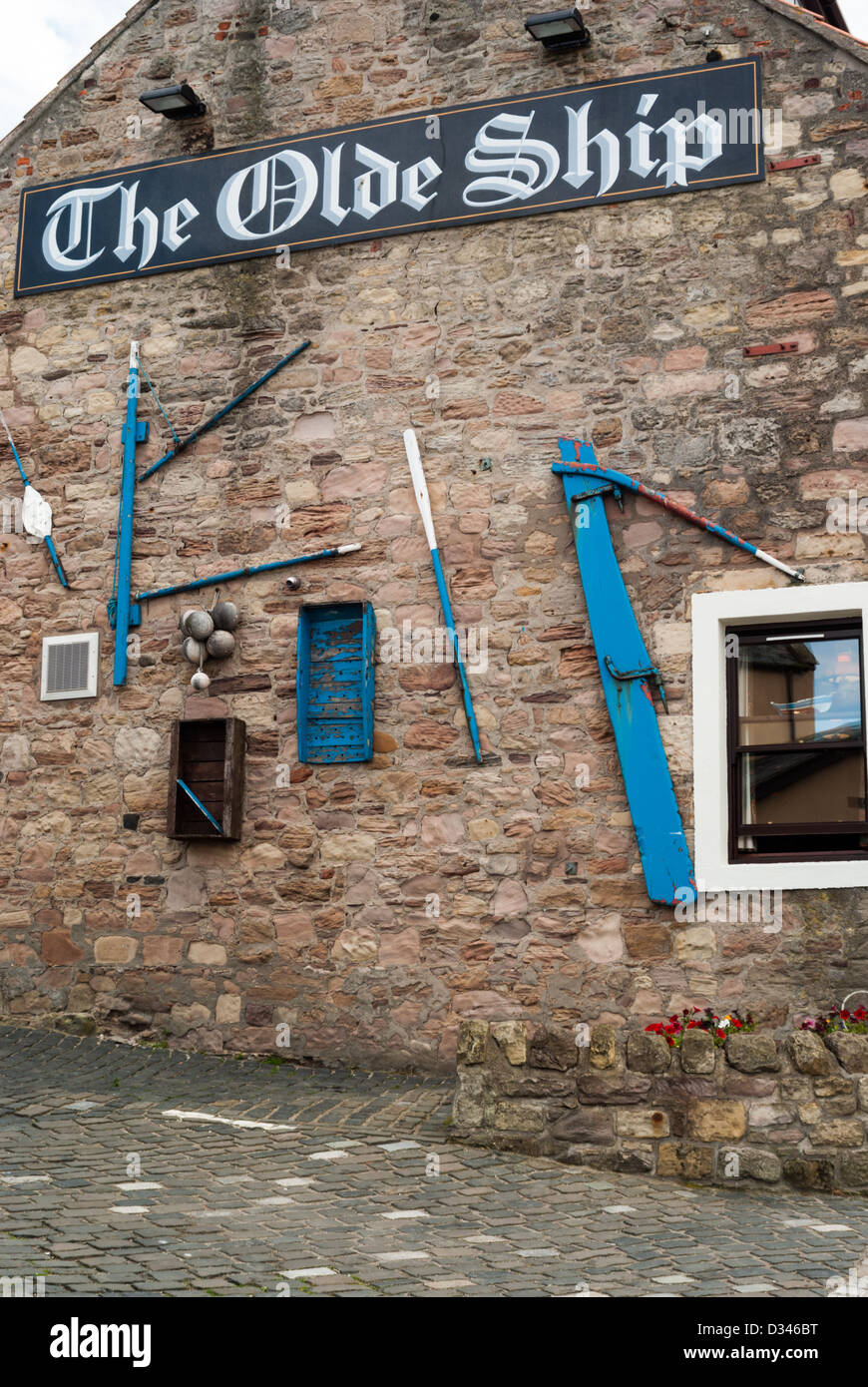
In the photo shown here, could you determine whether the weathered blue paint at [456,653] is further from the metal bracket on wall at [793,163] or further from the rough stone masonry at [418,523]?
the metal bracket on wall at [793,163]

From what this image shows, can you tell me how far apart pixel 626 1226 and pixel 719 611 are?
359 cm

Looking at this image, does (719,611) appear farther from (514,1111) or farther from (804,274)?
(514,1111)

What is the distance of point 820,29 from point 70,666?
5.83 meters

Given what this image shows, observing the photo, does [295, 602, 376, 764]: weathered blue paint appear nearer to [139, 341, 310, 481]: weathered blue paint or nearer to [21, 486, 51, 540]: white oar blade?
[139, 341, 310, 481]: weathered blue paint

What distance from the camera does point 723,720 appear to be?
827cm

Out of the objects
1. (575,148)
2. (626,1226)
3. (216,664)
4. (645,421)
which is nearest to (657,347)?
(645,421)

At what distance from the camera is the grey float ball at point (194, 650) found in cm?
923

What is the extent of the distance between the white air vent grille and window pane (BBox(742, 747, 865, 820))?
13.5 ft

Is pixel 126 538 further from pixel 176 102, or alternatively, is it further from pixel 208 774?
pixel 176 102

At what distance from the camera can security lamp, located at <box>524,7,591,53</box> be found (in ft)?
29.1

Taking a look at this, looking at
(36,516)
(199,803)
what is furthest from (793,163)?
(36,516)

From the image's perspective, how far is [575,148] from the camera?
8992 mm

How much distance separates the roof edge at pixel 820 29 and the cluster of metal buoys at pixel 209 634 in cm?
467

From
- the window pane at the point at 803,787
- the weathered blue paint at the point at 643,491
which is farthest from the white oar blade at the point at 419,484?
the window pane at the point at 803,787
